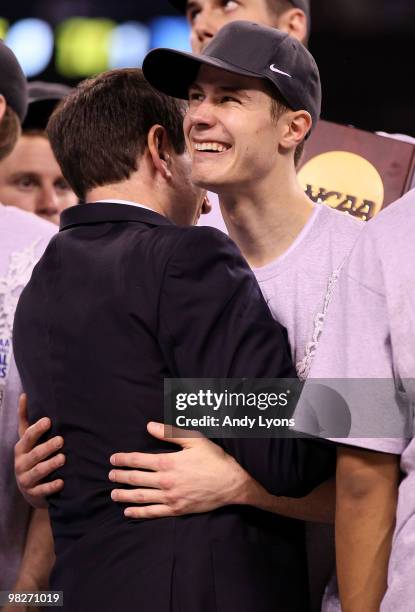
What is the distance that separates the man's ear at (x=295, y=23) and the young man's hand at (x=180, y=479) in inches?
58.5

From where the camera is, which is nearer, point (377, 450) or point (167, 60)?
point (377, 450)

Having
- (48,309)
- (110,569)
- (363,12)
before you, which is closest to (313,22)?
(363,12)

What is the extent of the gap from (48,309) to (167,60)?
528 mm

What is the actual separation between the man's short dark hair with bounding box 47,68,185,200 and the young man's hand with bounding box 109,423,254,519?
0.50m

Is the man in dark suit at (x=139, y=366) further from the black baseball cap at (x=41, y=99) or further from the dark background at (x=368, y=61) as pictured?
Answer: the black baseball cap at (x=41, y=99)

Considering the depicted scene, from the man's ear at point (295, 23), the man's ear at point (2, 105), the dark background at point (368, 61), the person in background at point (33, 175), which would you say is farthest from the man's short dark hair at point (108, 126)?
the person in background at point (33, 175)

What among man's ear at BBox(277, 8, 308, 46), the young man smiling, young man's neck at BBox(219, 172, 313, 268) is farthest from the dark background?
young man's neck at BBox(219, 172, 313, 268)

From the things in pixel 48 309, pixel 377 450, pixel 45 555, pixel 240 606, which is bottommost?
pixel 45 555

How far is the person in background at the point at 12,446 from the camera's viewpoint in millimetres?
1970

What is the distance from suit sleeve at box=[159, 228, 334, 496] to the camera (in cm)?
137

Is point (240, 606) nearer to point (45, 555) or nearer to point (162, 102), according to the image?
point (45, 555)

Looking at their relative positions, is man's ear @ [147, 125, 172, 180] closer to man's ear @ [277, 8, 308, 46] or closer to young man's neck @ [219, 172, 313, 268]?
young man's neck @ [219, 172, 313, 268]

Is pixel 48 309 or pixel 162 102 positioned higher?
pixel 162 102

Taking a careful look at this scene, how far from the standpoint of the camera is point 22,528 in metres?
2.03
